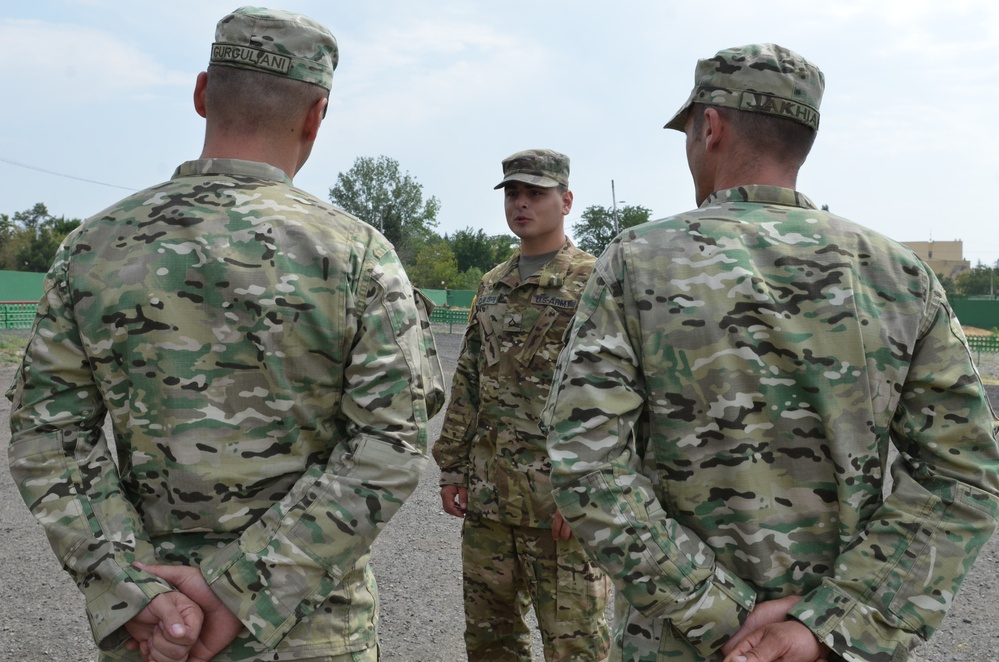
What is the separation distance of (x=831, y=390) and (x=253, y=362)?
129cm

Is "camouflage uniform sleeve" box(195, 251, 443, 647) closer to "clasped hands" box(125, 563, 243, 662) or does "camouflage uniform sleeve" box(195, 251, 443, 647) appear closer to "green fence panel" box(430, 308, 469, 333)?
"clasped hands" box(125, 563, 243, 662)

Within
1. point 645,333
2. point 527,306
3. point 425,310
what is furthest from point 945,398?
point 527,306

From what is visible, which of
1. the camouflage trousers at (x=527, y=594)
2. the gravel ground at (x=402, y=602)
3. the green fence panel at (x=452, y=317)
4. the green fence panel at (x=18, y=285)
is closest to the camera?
the camouflage trousers at (x=527, y=594)

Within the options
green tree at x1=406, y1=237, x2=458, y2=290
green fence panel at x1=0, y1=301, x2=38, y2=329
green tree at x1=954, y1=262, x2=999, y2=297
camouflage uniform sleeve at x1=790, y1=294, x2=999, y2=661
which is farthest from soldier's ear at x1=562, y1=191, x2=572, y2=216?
green tree at x1=954, y1=262, x2=999, y2=297

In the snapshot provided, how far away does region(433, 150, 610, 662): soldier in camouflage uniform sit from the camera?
133 inches

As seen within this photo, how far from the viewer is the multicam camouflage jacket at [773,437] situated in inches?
68.0

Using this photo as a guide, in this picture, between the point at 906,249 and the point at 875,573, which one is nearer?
the point at 875,573

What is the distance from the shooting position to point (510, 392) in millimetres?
3650

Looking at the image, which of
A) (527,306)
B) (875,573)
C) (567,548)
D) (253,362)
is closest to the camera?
(875,573)

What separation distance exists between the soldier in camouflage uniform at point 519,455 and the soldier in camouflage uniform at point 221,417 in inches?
63.6

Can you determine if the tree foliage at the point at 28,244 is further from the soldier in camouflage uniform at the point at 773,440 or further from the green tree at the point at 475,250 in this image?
the soldier in camouflage uniform at the point at 773,440

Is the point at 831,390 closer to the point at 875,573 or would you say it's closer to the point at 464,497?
the point at 875,573

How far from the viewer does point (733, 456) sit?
5.84ft

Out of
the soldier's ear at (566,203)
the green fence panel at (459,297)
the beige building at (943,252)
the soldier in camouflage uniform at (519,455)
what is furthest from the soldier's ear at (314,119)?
the beige building at (943,252)
